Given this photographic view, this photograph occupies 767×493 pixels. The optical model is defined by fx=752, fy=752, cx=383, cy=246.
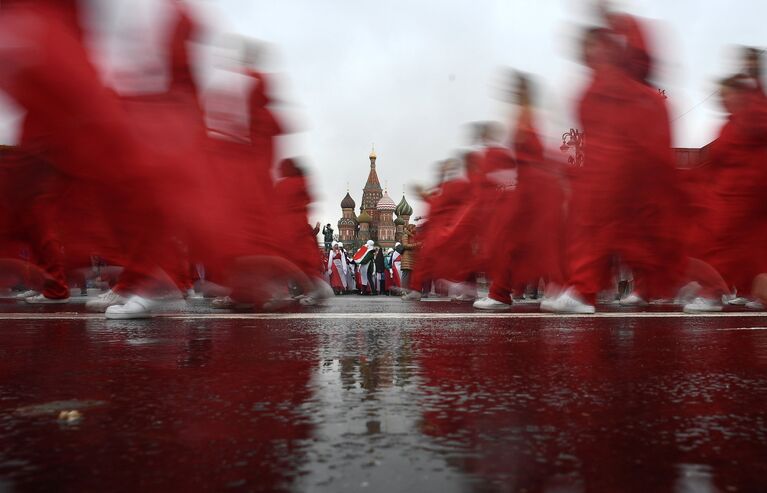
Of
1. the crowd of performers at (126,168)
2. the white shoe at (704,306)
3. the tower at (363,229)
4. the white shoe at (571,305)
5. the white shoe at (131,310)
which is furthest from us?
the tower at (363,229)

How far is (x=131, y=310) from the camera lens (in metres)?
4.87

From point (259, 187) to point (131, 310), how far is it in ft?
5.09

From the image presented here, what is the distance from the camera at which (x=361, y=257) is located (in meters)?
18.4

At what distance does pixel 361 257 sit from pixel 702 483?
1741 centimetres

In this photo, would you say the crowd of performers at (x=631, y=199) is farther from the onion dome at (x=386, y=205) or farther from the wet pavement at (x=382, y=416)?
the onion dome at (x=386, y=205)

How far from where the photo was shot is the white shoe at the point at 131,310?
15.9ft

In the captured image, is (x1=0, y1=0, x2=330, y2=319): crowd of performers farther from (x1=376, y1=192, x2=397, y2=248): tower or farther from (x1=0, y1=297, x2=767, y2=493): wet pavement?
(x1=376, y1=192, x2=397, y2=248): tower

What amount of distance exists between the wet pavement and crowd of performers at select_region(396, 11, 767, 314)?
272cm

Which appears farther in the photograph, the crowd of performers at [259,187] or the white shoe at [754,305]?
the white shoe at [754,305]

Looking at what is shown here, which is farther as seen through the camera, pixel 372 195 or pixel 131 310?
pixel 372 195

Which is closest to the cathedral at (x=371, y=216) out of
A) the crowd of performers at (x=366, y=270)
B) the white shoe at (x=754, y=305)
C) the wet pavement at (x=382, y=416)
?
the crowd of performers at (x=366, y=270)

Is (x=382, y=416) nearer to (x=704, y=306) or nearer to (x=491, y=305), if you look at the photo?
(x=704, y=306)

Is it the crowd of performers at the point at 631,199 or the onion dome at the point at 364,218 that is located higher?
the onion dome at the point at 364,218

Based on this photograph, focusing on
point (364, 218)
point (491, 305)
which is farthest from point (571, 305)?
point (364, 218)
